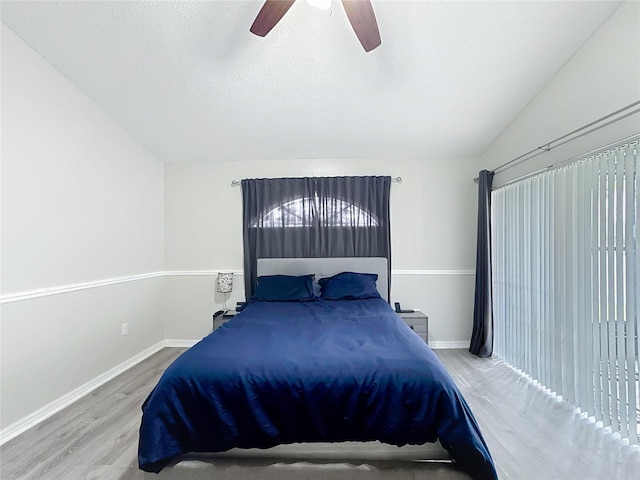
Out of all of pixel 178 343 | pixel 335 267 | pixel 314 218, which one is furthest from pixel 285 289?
pixel 178 343

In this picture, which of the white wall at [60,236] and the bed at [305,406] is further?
the white wall at [60,236]

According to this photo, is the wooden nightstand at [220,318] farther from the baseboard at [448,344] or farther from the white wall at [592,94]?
the white wall at [592,94]

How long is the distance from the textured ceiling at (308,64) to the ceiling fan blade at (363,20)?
1.31ft

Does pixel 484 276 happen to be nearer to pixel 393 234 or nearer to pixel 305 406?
pixel 393 234

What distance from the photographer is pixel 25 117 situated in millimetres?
2166

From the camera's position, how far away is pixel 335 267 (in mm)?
3631

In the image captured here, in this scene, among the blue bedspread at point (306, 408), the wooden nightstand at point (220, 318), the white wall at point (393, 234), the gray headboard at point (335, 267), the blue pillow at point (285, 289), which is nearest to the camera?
the blue bedspread at point (306, 408)

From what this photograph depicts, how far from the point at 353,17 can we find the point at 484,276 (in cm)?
286

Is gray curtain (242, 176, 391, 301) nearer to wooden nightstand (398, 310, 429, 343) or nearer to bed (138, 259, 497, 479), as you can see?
wooden nightstand (398, 310, 429, 343)

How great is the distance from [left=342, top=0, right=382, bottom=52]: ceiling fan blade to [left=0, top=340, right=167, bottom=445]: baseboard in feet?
11.0

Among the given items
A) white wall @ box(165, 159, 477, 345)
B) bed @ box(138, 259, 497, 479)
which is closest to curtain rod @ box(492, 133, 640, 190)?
white wall @ box(165, 159, 477, 345)

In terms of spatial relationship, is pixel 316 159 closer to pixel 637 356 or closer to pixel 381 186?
pixel 381 186

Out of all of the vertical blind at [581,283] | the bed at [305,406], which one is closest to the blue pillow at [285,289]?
the bed at [305,406]

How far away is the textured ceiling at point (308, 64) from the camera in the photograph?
200 cm
